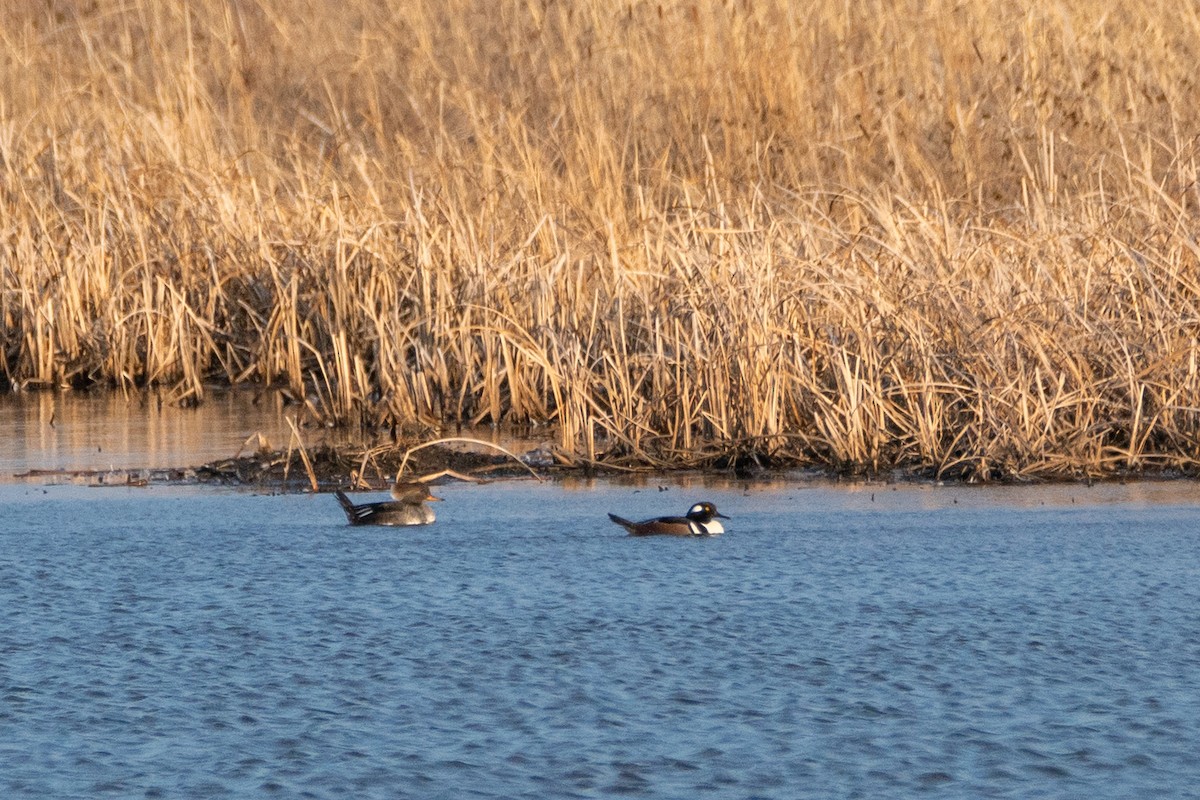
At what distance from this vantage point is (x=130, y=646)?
5441mm

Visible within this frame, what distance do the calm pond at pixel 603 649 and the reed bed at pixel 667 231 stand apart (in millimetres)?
813

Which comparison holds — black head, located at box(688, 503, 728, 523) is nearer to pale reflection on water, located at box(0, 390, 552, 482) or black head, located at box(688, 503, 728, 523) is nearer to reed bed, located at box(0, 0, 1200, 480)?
reed bed, located at box(0, 0, 1200, 480)

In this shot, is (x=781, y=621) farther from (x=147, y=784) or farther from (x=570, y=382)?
(x=570, y=382)

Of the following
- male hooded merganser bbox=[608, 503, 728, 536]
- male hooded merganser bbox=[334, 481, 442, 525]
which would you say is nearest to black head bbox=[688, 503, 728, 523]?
male hooded merganser bbox=[608, 503, 728, 536]

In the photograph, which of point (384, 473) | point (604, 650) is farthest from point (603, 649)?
point (384, 473)

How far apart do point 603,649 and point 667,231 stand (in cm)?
518

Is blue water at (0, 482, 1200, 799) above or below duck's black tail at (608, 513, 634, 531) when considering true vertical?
below

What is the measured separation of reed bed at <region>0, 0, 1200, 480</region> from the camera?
8.52 meters

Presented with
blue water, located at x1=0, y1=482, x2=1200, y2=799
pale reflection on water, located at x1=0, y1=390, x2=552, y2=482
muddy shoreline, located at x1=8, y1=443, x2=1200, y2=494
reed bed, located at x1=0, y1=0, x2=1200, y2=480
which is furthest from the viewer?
pale reflection on water, located at x1=0, y1=390, x2=552, y2=482

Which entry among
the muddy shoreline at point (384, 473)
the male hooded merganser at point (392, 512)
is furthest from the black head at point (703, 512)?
the muddy shoreline at point (384, 473)

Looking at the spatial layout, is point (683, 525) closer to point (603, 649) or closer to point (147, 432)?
point (603, 649)

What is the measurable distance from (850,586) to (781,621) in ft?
1.74

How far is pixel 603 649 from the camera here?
5.35 meters

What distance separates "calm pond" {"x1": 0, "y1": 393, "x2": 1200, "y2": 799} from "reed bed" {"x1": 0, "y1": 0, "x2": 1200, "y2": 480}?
2.67ft
